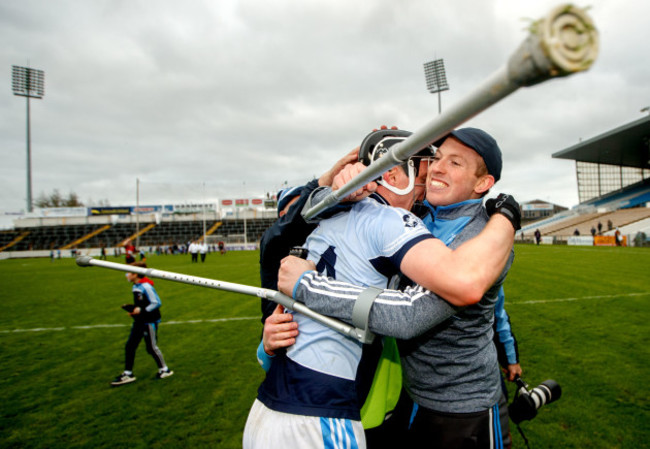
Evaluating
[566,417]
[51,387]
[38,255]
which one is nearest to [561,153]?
[566,417]

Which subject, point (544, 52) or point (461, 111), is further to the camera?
point (461, 111)

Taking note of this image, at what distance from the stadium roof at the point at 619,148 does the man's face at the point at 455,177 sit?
49672 millimetres

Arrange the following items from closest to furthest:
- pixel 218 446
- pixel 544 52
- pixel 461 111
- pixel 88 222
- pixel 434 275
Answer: pixel 544 52, pixel 461 111, pixel 434 275, pixel 218 446, pixel 88 222

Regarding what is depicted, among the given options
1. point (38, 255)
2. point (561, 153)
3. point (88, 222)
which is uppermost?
point (561, 153)

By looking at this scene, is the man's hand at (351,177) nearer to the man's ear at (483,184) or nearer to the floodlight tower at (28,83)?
the man's ear at (483,184)

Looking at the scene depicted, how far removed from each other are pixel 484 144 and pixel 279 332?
151cm

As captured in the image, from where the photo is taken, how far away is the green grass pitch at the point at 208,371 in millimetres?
4410

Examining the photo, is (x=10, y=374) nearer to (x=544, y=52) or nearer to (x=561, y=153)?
(x=544, y=52)

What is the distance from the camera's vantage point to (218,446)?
4.20 metres

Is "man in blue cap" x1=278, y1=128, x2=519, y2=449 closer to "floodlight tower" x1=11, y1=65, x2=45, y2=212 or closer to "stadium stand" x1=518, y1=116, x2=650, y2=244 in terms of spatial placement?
"stadium stand" x1=518, y1=116, x2=650, y2=244

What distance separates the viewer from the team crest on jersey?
159 cm

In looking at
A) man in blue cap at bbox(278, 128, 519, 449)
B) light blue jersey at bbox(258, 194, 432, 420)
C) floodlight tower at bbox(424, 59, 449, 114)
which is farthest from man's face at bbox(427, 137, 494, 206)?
floodlight tower at bbox(424, 59, 449, 114)

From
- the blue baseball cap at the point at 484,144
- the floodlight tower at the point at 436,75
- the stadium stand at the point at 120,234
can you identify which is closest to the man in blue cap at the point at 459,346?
the blue baseball cap at the point at 484,144

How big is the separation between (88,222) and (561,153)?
81.5 metres
